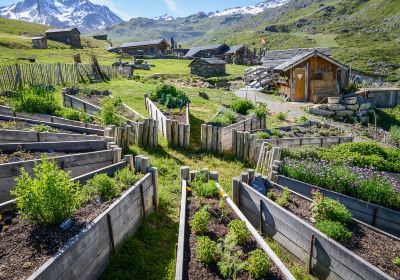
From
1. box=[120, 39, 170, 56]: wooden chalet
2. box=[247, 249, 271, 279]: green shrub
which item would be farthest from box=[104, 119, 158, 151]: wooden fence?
box=[120, 39, 170, 56]: wooden chalet

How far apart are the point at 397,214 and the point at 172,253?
4808mm

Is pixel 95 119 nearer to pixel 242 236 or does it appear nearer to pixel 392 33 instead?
pixel 242 236

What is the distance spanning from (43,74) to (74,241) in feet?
71.8

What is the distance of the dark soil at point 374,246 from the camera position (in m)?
5.19

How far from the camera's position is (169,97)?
17.4m

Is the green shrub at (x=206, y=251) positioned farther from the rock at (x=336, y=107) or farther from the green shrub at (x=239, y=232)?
the rock at (x=336, y=107)

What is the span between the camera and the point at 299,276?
571 centimetres

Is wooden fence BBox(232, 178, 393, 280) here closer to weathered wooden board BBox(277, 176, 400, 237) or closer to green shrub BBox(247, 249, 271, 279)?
green shrub BBox(247, 249, 271, 279)

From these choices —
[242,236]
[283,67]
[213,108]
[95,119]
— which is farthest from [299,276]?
[283,67]

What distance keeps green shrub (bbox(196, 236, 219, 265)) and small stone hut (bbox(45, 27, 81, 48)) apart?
74181 millimetres

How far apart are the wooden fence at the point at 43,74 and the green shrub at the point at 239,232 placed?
60.0 ft

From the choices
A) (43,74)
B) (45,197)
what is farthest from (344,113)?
(43,74)

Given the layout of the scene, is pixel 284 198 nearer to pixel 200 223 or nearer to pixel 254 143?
pixel 200 223

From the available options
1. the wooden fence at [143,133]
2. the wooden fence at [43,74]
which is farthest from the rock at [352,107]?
the wooden fence at [43,74]
